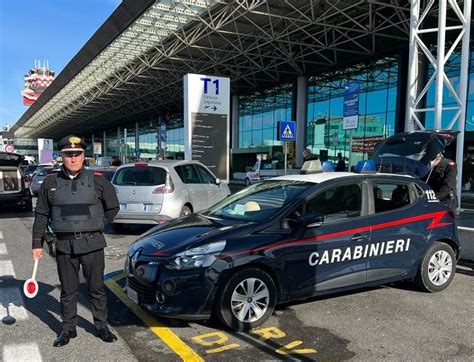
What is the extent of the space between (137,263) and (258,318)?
128 centimetres

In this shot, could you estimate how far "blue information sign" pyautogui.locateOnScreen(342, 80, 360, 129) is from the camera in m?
11.1

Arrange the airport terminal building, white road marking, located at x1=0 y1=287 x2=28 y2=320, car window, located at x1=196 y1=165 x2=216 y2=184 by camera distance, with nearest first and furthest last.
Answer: white road marking, located at x1=0 y1=287 x2=28 y2=320
car window, located at x1=196 y1=165 x2=216 y2=184
the airport terminal building

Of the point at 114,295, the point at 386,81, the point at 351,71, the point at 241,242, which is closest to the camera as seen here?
the point at 241,242

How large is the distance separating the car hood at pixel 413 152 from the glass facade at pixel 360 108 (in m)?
15.4

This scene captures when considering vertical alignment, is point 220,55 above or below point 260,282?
above

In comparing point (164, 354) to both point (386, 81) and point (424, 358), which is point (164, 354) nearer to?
point (424, 358)

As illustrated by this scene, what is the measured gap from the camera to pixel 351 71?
30.1 m

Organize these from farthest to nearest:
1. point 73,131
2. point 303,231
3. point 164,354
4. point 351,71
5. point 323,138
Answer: point 73,131 < point 323,138 < point 351,71 < point 303,231 < point 164,354

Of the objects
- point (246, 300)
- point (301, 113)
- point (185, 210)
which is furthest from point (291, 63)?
point (246, 300)

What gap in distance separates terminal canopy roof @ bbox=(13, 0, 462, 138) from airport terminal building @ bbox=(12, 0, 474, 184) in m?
0.08

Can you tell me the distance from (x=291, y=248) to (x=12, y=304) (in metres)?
3.18

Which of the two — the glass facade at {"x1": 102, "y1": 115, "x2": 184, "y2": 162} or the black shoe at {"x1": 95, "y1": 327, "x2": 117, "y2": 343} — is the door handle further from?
the glass facade at {"x1": 102, "y1": 115, "x2": 184, "y2": 162}

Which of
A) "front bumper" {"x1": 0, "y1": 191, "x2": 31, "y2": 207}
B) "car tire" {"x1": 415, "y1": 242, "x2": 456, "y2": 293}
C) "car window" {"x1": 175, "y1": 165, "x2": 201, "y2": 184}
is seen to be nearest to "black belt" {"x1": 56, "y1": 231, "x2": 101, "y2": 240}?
"car tire" {"x1": 415, "y1": 242, "x2": 456, "y2": 293}

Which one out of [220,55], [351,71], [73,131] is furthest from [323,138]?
[73,131]
